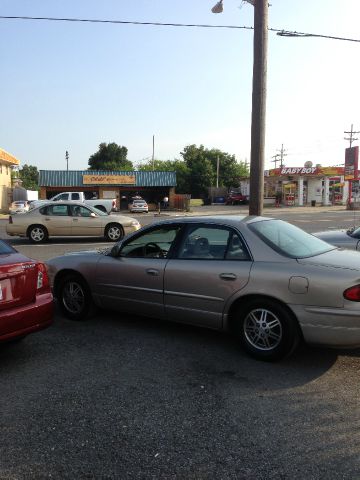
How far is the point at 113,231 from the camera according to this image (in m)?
15.1

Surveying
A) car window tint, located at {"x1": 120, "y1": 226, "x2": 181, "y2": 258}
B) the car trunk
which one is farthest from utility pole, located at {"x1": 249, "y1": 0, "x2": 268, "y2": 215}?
the car trunk

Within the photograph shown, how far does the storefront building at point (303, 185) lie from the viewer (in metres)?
51.8

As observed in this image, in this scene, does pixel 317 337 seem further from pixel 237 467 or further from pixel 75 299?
pixel 75 299

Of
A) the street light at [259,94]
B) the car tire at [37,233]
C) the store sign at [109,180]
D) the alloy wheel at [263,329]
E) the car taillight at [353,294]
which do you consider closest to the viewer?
the car taillight at [353,294]

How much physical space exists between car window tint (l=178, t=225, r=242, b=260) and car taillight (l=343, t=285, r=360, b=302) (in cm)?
126

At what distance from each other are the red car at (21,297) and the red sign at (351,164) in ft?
148

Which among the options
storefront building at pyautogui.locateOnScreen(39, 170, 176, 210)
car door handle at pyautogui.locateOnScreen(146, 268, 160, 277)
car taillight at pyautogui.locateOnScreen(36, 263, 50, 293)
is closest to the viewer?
car taillight at pyautogui.locateOnScreen(36, 263, 50, 293)

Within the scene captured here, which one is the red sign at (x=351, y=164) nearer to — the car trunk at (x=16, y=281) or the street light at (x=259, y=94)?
the street light at (x=259, y=94)

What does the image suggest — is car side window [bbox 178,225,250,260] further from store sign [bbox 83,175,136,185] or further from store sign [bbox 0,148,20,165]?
store sign [bbox 83,175,136,185]

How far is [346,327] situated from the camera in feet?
12.3

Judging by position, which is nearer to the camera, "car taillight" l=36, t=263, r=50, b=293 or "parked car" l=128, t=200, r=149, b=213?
"car taillight" l=36, t=263, r=50, b=293

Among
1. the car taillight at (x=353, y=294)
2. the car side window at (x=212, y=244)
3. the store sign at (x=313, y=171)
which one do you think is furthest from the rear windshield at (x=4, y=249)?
the store sign at (x=313, y=171)

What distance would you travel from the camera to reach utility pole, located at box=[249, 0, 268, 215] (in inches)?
327

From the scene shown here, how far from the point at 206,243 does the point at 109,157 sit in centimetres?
9171
